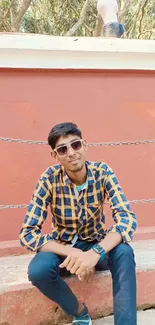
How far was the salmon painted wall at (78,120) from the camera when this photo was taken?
3.22m

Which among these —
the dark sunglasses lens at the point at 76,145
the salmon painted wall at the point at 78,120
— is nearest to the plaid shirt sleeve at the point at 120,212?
the dark sunglasses lens at the point at 76,145

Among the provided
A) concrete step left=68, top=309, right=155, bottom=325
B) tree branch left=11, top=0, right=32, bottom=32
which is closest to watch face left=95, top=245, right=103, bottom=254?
concrete step left=68, top=309, right=155, bottom=325

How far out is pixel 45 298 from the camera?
2426mm

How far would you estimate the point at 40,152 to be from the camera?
329 centimetres

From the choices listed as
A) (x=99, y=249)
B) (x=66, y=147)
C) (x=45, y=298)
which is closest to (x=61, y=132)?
(x=66, y=147)

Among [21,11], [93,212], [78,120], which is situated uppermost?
[21,11]

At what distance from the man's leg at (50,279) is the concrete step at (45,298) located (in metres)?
0.23

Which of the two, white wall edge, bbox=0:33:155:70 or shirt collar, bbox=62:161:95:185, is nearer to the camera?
shirt collar, bbox=62:161:95:185

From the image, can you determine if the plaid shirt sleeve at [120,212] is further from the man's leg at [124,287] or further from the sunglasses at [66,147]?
the sunglasses at [66,147]

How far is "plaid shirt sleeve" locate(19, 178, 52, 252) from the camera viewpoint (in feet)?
7.16

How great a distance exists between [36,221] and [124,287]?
0.59m

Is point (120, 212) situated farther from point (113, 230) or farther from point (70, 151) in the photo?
point (70, 151)

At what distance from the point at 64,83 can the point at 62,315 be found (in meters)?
1.79

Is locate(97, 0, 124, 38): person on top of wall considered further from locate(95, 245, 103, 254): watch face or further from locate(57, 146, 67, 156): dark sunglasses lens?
locate(95, 245, 103, 254): watch face
